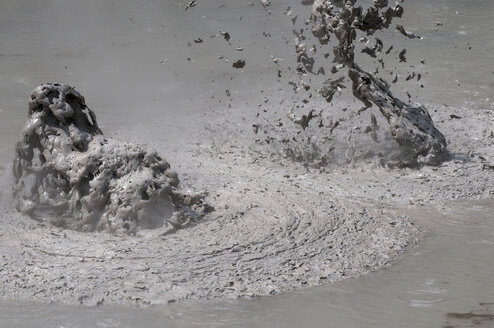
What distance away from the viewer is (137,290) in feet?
17.3

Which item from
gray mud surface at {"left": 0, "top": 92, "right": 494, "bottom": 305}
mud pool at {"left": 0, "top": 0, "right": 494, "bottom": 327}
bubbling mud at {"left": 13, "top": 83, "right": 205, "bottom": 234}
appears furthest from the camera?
bubbling mud at {"left": 13, "top": 83, "right": 205, "bottom": 234}

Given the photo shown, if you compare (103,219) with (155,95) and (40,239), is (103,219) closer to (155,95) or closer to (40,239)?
(40,239)

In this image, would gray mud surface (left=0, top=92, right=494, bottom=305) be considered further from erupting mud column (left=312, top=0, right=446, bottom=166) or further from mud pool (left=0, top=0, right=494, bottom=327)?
erupting mud column (left=312, top=0, right=446, bottom=166)

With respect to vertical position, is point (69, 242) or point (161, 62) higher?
point (161, 62)

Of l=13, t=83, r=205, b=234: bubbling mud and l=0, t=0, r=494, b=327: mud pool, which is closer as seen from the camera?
l=0, t=0, r=494, b=327: mud pool

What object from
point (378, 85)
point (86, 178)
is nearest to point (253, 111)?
point (378, 85)

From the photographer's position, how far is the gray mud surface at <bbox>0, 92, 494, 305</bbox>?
5395 millimetres

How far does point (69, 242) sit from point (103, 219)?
0.36m

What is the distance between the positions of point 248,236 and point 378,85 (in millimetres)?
3063

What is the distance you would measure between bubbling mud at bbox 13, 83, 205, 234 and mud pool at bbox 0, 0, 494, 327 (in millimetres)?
511

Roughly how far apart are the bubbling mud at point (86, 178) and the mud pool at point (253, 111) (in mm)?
511

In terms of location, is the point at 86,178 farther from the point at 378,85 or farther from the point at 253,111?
the point at 253,111

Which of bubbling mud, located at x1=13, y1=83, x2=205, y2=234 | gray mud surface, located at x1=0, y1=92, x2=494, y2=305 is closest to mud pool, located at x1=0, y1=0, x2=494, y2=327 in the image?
gray mud surface, located at x1=0, y1=92, x2=494, y2=305

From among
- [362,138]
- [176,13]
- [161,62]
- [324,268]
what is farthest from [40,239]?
[176,13]
